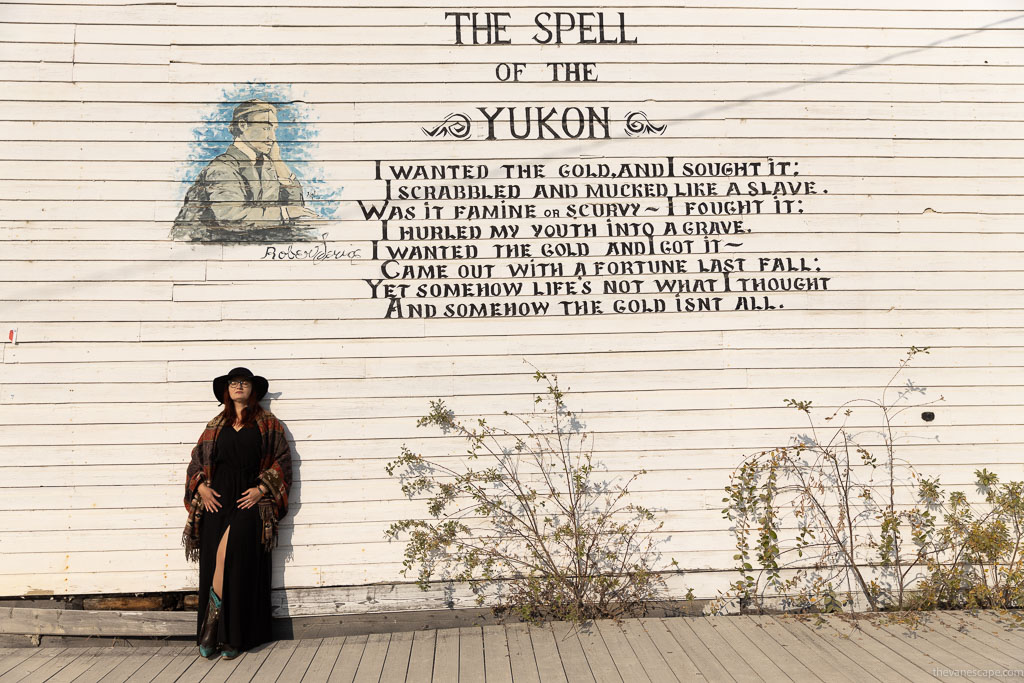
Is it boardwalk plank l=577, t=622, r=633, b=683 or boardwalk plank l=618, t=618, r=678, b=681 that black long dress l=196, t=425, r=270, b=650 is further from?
boardwalk plank l=618, t=618, r=678, b=681

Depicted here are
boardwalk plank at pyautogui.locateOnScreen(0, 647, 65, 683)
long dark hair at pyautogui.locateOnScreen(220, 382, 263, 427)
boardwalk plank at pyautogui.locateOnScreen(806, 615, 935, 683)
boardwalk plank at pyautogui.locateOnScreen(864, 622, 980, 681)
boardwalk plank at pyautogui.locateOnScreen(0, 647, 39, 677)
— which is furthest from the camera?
long dark hair at pyautogui.locateOnScreen(220, 382, 263, 427)

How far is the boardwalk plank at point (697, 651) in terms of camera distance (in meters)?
3.94

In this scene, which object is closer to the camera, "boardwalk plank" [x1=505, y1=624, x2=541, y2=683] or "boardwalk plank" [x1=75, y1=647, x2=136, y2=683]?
"boardwalk plank" [x1=505, y1=624, x2=541, y2=683]

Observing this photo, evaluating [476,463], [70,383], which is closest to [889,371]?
[476,463]

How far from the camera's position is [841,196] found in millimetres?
5199

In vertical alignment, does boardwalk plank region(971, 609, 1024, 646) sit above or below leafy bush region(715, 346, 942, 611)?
below

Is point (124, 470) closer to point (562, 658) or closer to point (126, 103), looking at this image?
point (126, 103)

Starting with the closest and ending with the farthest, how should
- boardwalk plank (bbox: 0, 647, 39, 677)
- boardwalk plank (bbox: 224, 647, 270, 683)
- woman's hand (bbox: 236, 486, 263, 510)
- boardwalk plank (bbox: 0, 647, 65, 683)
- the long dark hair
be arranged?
boardwalk plank (bbox: 224, 647, 270, 683) → boardwalk plank (bbox: 0, 647, 65, 683) → boardwalk plank (bbox: 0, 647, 39, 677) → woman's hand (bbox: 236, 486, 263, 510) → the long dark hair

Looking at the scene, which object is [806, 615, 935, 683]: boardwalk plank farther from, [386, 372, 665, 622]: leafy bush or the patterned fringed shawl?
the patterned fringed shawl

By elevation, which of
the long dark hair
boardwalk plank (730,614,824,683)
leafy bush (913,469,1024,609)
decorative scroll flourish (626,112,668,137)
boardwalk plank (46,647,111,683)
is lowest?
boardwalk plank (730,614,824,683)

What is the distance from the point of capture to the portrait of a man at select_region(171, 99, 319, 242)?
16.2ft

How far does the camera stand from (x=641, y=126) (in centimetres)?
517

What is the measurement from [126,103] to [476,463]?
361 centimetres

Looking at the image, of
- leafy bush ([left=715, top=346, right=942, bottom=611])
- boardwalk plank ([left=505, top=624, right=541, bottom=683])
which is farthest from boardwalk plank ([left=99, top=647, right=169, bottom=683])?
leafy bush ([left=715, top=346, right=942, bottom=611])
